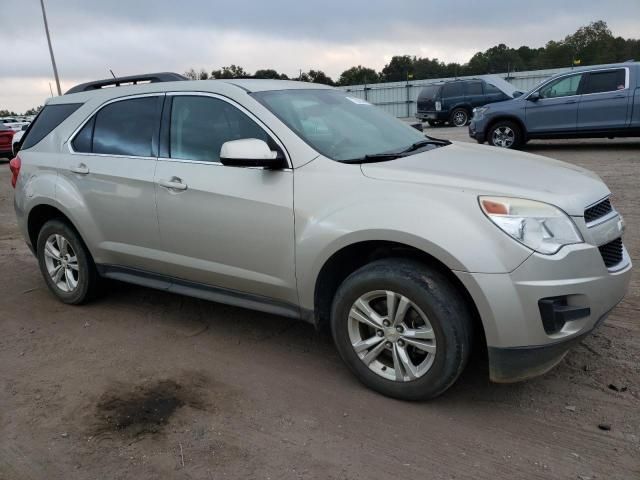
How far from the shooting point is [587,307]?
2.74 m

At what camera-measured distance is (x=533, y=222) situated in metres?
2.70

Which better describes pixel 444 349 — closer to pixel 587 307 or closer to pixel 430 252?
pixel 430 252

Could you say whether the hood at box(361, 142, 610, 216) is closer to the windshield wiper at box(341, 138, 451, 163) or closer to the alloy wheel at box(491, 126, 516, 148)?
the windshield wiper at box(341, 138, 451, 163)

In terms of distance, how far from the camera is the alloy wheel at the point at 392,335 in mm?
2953

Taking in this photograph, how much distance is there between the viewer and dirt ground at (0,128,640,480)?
264 centimetres

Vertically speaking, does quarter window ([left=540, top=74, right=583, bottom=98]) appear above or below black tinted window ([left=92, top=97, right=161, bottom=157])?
above

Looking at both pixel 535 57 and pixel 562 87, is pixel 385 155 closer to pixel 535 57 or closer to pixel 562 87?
pixel 562 87

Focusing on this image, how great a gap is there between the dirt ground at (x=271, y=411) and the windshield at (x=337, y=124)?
4.50ft

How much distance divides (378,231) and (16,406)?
231 centimetres

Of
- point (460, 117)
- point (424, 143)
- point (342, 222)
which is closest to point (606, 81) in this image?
point (424, 143)

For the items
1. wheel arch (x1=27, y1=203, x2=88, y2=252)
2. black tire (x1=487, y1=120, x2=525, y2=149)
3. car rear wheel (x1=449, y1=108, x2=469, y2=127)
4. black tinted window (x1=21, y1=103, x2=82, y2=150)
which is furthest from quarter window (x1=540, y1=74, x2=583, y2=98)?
wheel arch (x1=27, y1=203, x2=88, y2=252)

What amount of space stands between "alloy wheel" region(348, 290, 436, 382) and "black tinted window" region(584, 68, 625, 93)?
410 inches

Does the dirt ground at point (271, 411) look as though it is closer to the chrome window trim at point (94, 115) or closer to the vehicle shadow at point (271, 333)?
the vehicle shadow at point (271, 333)

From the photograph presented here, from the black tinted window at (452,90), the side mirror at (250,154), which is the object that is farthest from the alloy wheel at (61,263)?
the black tinted window at (452,90)
